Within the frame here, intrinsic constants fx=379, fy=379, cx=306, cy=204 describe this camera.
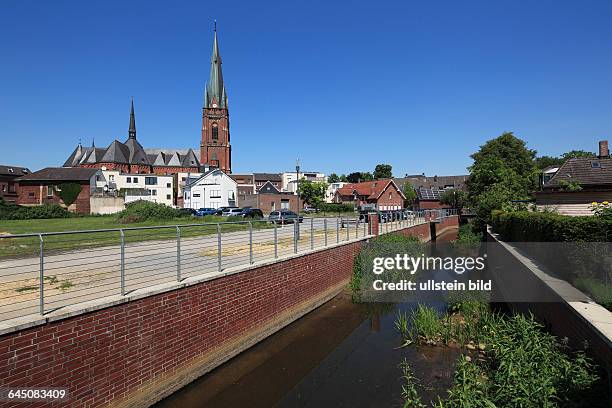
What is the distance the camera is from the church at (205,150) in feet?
295

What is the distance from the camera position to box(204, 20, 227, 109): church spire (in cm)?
9212

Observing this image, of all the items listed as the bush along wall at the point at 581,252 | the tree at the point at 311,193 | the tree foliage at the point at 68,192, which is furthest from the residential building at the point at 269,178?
the bush along wall at the point at 581,252

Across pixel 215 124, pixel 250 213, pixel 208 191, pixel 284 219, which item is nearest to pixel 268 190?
pixel 208 191

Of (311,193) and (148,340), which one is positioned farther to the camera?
(311,193)

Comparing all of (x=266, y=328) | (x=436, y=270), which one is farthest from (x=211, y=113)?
(x=266, y=328)

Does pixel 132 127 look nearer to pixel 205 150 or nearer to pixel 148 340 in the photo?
pixel 205 150

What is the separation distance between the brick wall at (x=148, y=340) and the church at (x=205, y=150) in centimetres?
8152

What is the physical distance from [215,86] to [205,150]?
53.5 feet

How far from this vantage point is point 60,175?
184 ft

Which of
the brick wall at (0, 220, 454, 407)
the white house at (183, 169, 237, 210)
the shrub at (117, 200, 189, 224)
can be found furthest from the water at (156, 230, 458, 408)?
the white house at (183, 169, 237, 210)

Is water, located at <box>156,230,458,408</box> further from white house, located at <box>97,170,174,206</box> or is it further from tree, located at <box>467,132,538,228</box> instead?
white house, located at <box>97,170,174,206</box>

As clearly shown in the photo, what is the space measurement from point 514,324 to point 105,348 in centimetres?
837

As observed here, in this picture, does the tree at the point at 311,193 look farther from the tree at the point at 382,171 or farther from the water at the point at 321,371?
the tree at the point at 382,171

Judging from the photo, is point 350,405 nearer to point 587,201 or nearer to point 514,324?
point 514,324
